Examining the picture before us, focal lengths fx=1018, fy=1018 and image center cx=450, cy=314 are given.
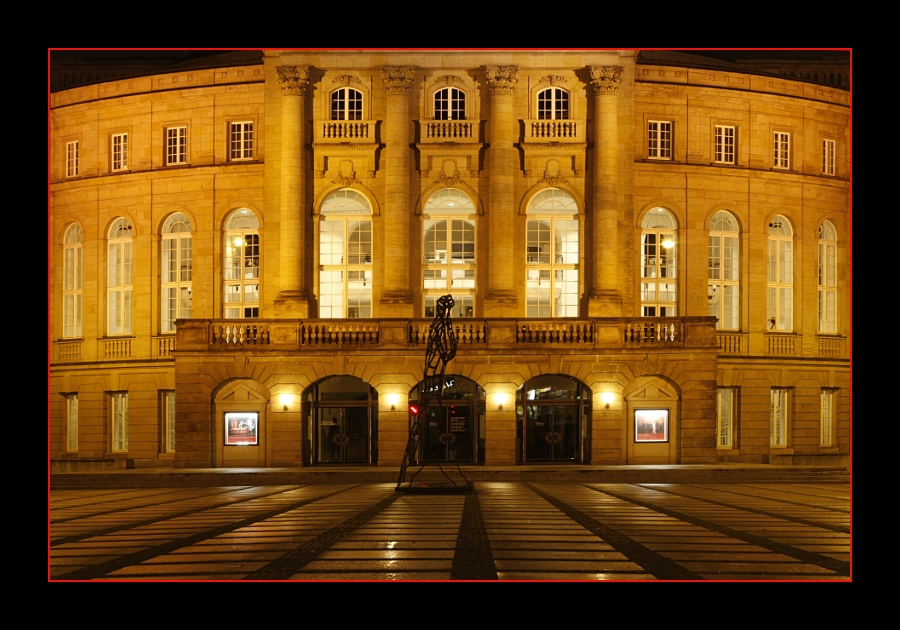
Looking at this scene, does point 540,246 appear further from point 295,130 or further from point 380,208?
point 295,130

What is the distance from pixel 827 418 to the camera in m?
49.2

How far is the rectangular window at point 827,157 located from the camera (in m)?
49.8

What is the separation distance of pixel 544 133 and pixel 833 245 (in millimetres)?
15690

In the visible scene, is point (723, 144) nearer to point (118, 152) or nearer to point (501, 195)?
point (501, 195)

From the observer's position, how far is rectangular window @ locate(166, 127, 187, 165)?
48438mm

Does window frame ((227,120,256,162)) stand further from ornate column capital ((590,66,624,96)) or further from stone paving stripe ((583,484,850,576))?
stone paving stripe ((583,484,850,576))

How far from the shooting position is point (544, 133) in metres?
46.4

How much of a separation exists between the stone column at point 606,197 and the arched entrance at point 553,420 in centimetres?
369

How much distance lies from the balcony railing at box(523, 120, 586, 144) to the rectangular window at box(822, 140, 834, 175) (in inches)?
499

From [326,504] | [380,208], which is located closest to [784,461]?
[380,208]

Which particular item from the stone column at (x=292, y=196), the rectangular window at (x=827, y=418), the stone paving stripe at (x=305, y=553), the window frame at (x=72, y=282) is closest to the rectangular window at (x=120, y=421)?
the window frame at (x=72, y=282)

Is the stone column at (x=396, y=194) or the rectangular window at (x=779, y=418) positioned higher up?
the stone column at (x=396, y=194)

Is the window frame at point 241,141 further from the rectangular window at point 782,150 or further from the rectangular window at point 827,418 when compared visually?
the rectangular window at point 827,418

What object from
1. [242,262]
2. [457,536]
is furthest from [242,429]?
[457,536]
